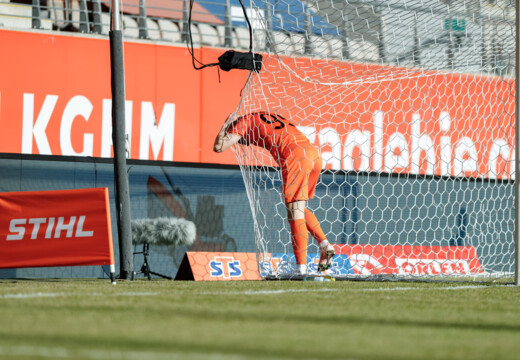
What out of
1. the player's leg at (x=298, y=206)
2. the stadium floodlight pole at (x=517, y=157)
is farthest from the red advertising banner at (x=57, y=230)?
the stadium floodlight pole at (x=517, y=157)

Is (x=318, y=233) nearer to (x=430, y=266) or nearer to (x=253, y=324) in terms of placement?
(x=430, y=266)

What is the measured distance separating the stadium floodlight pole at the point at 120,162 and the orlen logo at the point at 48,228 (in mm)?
1508

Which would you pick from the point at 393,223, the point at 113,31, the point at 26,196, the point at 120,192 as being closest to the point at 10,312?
the point at 26,196

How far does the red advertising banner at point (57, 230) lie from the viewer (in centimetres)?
709

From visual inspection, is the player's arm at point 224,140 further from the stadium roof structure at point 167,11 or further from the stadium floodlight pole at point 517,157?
the stadium roof structure at point 167,11

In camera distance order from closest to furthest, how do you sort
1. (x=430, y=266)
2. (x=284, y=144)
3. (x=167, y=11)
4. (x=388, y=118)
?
(x=284, y=144) → (x=430, y=266) → (x=388, y=118) → (x=167, y=11)

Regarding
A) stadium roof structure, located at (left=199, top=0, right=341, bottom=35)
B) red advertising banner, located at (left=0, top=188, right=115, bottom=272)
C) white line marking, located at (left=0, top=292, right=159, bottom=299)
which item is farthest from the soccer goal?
white line marking, located at (left=0, top=292, right=159, bottom=299)

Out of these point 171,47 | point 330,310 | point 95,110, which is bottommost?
point 330,310

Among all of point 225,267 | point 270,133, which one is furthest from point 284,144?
point 225,267

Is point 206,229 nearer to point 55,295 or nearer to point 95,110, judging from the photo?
point 95,110

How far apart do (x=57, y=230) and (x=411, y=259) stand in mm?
5145

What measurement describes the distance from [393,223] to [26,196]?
5.72 meters

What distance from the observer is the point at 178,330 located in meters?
3.67

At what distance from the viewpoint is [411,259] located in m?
10.8
